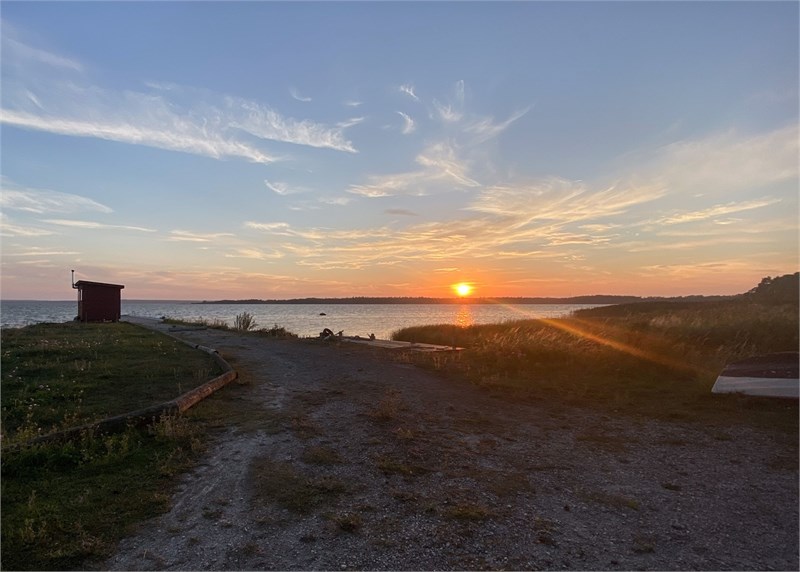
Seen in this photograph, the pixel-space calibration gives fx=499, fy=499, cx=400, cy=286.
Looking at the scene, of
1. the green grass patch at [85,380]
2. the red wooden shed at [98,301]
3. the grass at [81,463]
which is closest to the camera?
the grass at [81,463]

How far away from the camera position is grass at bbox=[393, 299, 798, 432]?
9.66 metres

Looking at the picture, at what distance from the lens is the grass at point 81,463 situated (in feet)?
13.9

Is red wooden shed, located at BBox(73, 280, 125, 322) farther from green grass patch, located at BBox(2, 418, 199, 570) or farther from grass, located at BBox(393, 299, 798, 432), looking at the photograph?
green grass patch, located at BBox(2, 418, 199, 570)

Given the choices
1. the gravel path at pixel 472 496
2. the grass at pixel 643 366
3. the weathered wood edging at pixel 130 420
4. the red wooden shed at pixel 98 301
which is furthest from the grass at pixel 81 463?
the red wooden shed at pixel 98 301

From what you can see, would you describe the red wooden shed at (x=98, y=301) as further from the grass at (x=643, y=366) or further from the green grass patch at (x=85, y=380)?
the grass at (x=643, y=366)

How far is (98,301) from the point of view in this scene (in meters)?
34.2

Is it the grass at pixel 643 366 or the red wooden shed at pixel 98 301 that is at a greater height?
the red wooden shed at pixel 98 301

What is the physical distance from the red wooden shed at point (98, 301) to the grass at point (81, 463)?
78.0ft

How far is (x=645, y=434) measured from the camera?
8.03m

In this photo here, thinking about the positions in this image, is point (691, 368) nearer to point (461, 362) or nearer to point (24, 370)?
point (461, 362)

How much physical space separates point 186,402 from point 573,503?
6.60 meters

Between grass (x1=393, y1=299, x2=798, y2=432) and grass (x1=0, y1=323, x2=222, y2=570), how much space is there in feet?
24.3

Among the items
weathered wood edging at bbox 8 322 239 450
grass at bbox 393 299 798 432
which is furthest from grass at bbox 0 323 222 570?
grass at bbox 393 299 798 432

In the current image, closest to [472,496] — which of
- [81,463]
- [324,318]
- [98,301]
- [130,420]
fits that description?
[81,463]
